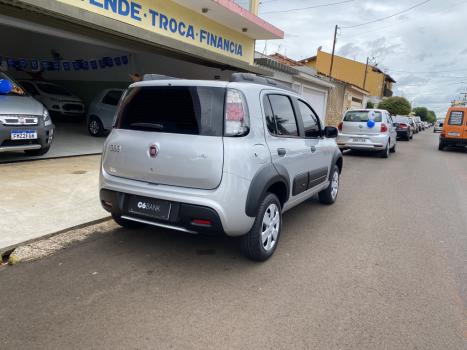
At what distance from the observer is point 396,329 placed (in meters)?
2.74

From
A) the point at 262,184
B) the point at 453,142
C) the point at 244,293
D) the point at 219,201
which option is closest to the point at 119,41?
the point at 262,184

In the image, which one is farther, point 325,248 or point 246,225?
point 325,248

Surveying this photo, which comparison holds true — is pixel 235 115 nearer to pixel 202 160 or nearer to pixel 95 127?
pixel 202 160

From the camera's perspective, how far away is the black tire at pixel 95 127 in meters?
11.7

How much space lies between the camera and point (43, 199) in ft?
16.8

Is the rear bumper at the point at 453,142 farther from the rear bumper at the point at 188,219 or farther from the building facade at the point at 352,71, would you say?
the building facade at the point at 352,71

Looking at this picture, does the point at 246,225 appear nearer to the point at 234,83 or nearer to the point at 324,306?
the point at 324,306

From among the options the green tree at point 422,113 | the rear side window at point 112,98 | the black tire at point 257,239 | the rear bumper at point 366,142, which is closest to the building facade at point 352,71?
the green tree at point 422,113

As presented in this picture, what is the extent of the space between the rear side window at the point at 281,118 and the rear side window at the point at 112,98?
8.54m

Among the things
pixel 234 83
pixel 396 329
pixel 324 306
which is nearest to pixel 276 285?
pixel 324 306

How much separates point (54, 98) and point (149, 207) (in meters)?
12.5

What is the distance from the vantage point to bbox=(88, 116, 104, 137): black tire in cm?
1166

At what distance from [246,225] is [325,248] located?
4.47 feet

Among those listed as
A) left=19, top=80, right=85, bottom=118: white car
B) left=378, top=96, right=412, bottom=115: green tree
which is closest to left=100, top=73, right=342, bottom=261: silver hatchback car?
left=19, top=80, right=85, bottom=118: white car
